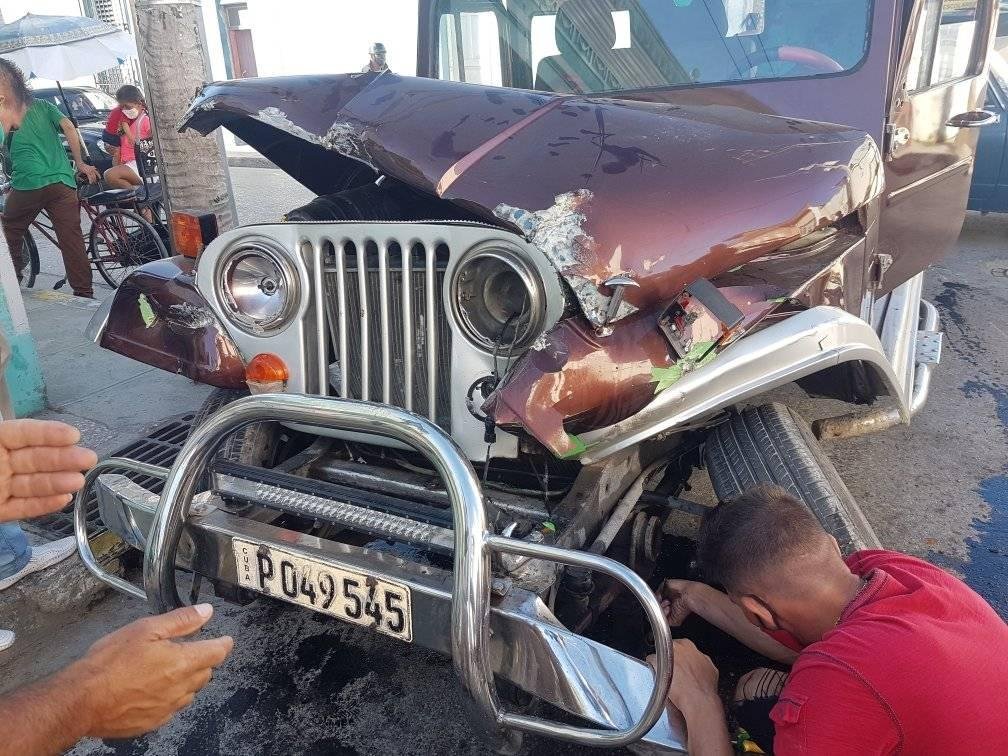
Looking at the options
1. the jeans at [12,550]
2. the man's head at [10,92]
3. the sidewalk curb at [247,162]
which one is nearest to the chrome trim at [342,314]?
the jeans at [12,550]

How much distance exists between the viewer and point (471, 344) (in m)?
1.97

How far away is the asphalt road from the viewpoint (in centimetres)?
216

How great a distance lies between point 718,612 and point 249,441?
1469 millimetres

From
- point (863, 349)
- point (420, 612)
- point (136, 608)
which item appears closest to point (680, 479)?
point (863, 349)

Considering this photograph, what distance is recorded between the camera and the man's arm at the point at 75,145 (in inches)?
228

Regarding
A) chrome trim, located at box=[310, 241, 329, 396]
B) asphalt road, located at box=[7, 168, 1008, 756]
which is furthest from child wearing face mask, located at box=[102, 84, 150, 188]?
chrome trim, located at box=[310, 241, 329, 396]

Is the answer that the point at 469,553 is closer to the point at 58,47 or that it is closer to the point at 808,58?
the point at 808,58

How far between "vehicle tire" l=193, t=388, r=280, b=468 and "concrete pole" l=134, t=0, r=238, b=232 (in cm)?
176

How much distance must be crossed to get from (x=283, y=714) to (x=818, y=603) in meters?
1.51

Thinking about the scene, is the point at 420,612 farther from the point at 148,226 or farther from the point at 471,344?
the point at 148,226

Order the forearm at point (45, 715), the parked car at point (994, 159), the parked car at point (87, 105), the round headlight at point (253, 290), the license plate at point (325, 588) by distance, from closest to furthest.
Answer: the forearm at point (45, 715) → the license plate at point (325, 588) → the round headlight at point (253, 290) → the parked car at point (994, 159) → the parked car at point (87, 105)

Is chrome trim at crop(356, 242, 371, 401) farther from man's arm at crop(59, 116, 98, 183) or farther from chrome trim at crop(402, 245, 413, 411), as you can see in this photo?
man's arm at crop(59, 116, 98, 183)

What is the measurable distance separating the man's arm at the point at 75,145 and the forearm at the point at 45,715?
18.5 feet

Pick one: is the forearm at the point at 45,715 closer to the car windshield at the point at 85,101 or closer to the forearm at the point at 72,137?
the forearm at the point at 72,137
